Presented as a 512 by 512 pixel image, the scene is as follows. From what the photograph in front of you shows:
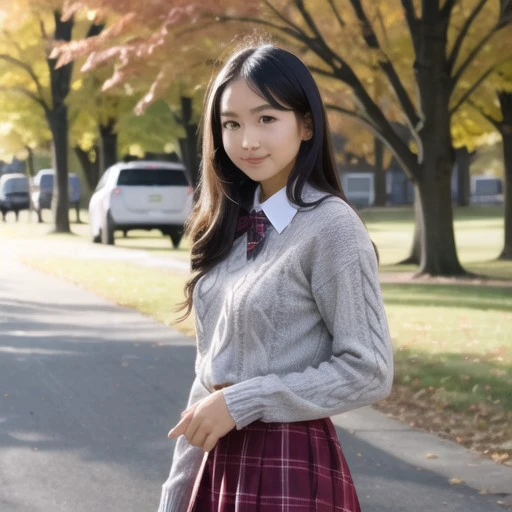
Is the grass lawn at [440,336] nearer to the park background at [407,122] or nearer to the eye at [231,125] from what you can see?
the park background at [407,122]

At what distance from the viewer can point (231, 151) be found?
2.61 m

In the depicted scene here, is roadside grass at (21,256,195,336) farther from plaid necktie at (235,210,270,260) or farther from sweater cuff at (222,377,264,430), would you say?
sweater cuff at (222,377,264,430)

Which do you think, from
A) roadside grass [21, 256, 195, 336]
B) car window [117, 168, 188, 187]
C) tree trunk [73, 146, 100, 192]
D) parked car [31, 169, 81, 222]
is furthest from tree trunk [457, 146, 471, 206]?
roadside grass [21, 256, 195, 336]

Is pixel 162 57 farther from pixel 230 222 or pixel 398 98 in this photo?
pixel 230 222

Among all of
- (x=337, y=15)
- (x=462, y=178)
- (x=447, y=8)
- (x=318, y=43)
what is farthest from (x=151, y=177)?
(x=462, y=178)

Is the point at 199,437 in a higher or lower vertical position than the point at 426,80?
lower

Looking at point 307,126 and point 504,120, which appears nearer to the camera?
point 307,126

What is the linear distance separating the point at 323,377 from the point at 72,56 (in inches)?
626

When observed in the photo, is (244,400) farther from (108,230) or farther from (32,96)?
(32,96)

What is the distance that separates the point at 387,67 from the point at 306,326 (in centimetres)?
1644

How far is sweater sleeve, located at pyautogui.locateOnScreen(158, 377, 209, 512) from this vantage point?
2709 millimetres

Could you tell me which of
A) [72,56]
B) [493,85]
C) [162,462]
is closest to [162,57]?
[72,56]

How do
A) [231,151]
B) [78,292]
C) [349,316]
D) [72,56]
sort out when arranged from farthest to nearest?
[72,56] < [78,292] < [231,151] < [349,316]

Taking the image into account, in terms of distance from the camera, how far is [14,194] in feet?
182
